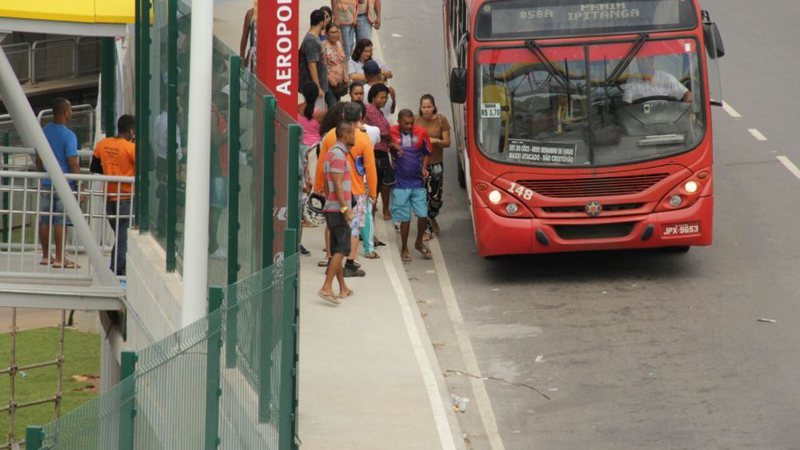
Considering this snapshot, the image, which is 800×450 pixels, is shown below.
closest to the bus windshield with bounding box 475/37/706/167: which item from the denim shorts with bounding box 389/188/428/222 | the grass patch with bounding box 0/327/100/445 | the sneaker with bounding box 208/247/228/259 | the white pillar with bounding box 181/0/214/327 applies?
the denim shorts with bounding box 389/188/428/222

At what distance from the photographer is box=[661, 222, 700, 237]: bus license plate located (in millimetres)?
16875

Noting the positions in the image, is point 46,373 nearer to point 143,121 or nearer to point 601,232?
point 143,121

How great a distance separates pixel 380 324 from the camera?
15.9 metres

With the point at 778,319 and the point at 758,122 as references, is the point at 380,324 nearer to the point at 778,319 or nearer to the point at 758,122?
the point at 778,319

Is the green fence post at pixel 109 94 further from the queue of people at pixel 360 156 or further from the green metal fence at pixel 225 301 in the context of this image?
the green metal fence at pixel 225 301

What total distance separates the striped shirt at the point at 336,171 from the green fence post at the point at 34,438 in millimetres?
9476

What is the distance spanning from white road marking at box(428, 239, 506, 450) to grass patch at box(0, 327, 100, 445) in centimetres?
483

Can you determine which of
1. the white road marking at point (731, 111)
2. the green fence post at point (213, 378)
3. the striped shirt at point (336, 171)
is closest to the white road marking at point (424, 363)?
the striped shirt at point (336, 171)

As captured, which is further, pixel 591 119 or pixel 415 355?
pixel 591 119

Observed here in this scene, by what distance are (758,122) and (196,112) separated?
43.2 feet

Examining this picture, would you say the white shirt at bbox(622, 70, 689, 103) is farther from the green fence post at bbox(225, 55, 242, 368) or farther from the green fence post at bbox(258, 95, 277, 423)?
the green fence post at bbox(258, 95, 277, 423)

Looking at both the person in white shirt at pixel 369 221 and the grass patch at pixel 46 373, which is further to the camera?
the grass patch at pixel 46 373

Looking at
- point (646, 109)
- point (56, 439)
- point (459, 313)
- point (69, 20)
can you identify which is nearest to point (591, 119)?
point (646, 109)

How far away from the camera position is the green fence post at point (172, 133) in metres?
13.9
